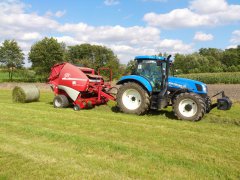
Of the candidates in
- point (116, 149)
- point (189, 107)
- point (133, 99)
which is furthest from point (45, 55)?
point (116, 149)

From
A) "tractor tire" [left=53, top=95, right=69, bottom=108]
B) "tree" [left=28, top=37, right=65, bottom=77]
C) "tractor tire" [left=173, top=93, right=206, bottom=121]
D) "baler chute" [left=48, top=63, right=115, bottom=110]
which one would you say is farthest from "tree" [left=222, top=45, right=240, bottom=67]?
"tractor tire" [left=173, top=93, right=206, bottom=121]

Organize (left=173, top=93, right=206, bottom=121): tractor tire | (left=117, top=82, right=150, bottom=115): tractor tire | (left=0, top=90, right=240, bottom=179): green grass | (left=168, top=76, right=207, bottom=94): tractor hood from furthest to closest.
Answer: (left=117, top=82, right=150, bottom=115): tractor tire, (left=168, top=76, right=207, bottom=94): tractor hood, (left=173, top=93, right=206, bottom=121): tractor tire, (left=0, top=90, right=240, bottom=179): green grass

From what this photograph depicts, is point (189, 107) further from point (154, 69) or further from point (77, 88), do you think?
point (77, 88)

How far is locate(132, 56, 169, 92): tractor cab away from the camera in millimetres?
10120

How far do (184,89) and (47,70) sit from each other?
32549mm

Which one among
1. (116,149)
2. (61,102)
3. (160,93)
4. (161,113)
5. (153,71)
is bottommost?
(116,149)

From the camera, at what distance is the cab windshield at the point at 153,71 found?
33.4 ft

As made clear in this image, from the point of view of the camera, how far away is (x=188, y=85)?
9836 mm

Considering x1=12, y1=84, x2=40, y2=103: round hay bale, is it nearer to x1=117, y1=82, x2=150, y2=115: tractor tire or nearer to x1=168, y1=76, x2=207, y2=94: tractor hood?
x1=117, y1=82, x2=150, y2=115: tractor tire

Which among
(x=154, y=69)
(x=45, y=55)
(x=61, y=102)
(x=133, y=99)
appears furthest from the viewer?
(x=45, y=55)

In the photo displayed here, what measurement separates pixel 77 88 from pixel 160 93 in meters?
3.35

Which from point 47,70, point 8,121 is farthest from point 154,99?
point 47,70

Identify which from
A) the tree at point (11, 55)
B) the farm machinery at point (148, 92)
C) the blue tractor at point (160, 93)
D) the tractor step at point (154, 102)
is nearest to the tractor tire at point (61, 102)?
the farm machinery at point (148, 92)

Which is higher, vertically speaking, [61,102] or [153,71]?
[153,71]
